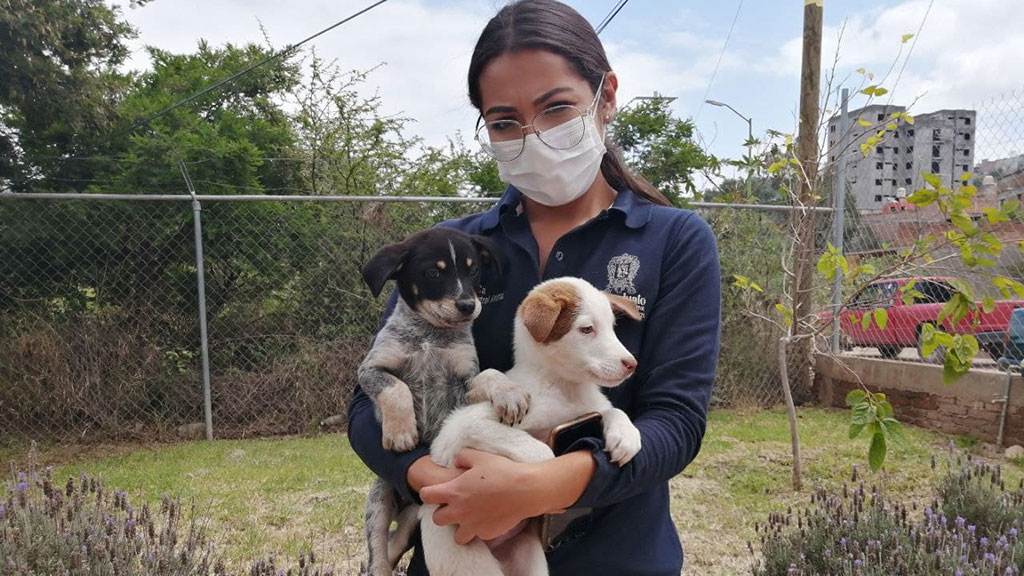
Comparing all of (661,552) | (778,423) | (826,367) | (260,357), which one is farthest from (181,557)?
(826,367)

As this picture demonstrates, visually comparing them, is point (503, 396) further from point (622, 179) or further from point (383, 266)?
point (622, 179)

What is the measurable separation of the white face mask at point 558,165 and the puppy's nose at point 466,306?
0.48m

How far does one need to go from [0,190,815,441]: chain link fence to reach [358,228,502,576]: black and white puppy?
228 inches

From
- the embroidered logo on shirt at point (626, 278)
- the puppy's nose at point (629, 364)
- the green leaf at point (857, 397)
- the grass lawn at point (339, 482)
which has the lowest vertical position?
the grass lawn at point (339, 482)

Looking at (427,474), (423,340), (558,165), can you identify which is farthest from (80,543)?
(558,165)

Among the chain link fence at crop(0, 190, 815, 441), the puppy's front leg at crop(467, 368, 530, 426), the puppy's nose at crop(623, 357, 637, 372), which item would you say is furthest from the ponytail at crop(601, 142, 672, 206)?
the chain link fence at crop(0, 190, 815, 441)

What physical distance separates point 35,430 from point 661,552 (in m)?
8.18

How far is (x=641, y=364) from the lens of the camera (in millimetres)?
2203

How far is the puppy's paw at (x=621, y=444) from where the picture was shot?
6.07 ft

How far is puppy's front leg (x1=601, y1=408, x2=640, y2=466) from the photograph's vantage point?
6.07 feet

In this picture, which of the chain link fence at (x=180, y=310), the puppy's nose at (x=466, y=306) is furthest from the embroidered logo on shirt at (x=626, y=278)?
the chain link fence at (x=180, y=310)

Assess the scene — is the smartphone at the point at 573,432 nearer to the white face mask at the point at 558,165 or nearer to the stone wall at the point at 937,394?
the white face mask at the point at 558,165

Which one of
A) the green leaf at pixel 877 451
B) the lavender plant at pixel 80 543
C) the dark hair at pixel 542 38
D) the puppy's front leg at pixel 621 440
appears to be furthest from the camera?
the green leaf at pixel 877 451

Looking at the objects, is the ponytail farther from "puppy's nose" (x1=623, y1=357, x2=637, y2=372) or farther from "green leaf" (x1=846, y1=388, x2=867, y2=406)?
"green leaf" (x1=846, y1=388, x2=867, y2=406)
